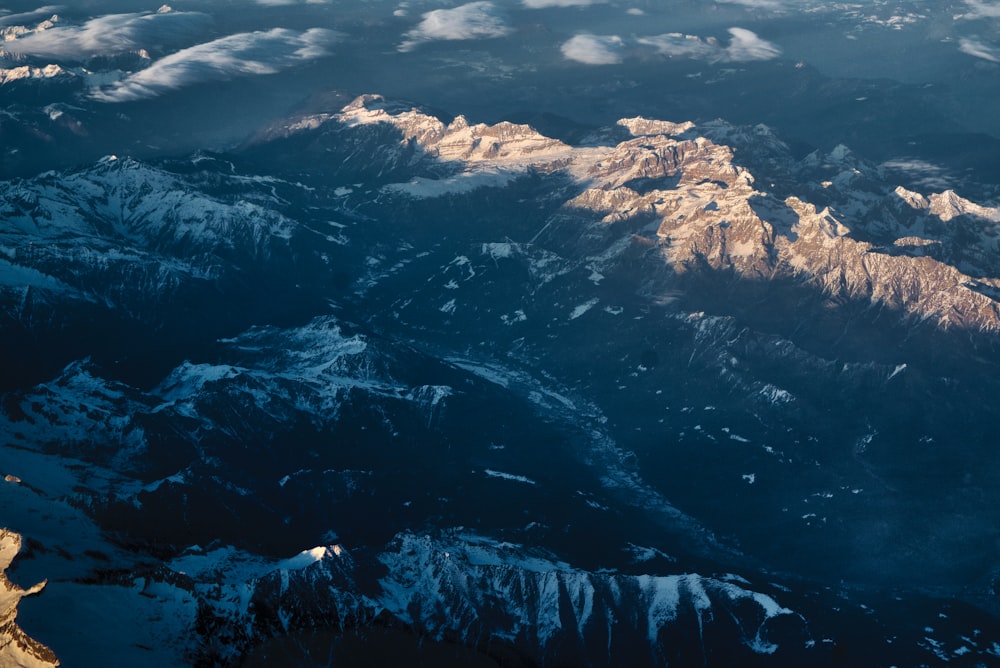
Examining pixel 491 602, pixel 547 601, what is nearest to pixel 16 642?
pixel 491 602

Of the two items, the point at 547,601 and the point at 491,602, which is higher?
the point at 491,602

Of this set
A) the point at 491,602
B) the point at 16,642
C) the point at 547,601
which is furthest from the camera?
the point at 547,601

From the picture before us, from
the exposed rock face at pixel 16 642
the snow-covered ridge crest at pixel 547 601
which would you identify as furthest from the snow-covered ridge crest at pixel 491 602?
the exposed rock face at pixel 16 642

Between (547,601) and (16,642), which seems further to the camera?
(547,601)

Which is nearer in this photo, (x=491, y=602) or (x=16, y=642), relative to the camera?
(x=16, y=642)

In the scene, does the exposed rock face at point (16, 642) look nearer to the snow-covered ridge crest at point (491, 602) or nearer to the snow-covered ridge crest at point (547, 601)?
the snow-covered ridge crest at point (491, 602)

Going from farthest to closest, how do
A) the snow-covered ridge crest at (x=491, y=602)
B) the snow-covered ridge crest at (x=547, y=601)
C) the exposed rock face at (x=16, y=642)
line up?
the snow-covered ridge crest at (x=547, y=601) → the snow-covered ridge crest at (x=491, y=602) → the exposed rock face at (x=16, y=642)

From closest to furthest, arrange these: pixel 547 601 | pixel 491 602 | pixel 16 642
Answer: pixel 16 642, pixel 491 602, pixel 547 601

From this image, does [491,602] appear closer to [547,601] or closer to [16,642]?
[547,601]

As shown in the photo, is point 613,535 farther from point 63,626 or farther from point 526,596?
point 63,626

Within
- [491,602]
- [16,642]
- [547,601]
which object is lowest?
[547,601]

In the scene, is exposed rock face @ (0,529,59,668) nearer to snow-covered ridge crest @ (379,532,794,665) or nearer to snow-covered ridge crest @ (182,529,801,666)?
snow-covered ridge crest @ (182,529,801,666)

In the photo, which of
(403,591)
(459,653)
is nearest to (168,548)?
(403,591)
